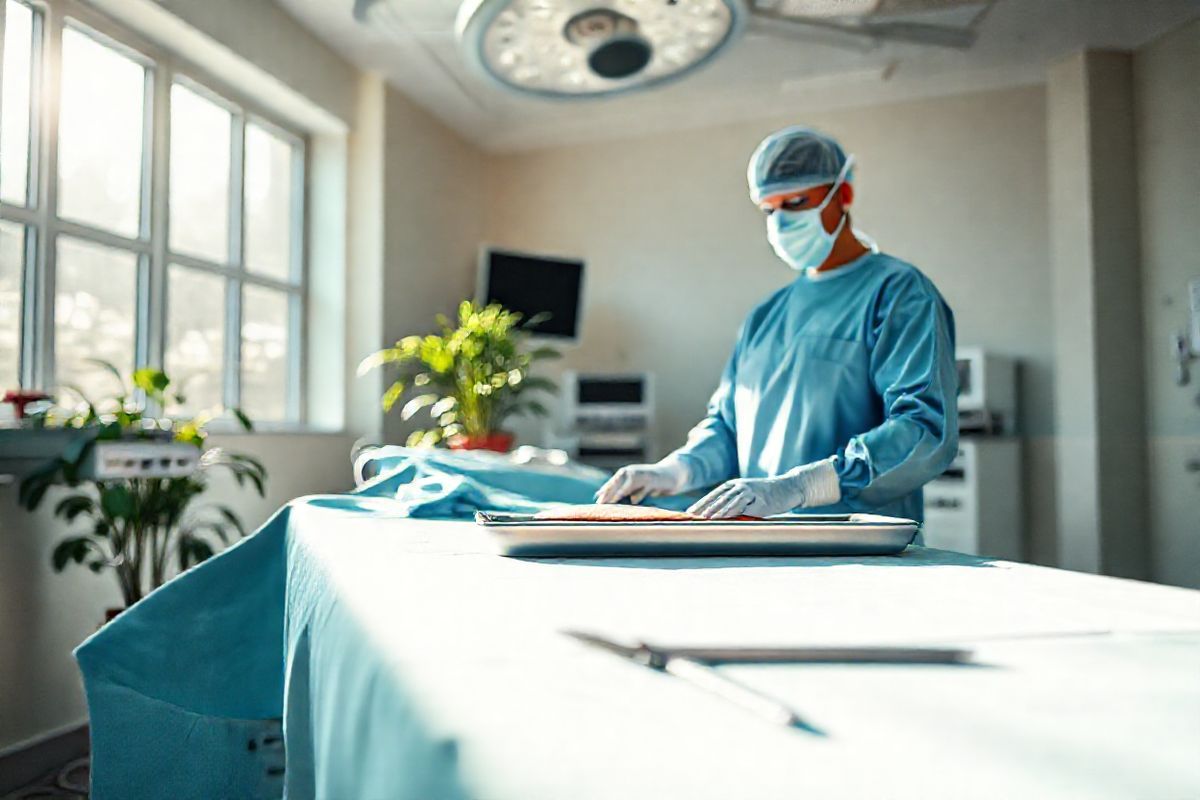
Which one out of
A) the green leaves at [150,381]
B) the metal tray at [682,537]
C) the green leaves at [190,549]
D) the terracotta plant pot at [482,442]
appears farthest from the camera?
the terracotta plant pot at [482,442]

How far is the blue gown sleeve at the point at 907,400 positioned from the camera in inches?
55.6

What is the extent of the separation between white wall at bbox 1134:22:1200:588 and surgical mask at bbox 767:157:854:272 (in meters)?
3.13

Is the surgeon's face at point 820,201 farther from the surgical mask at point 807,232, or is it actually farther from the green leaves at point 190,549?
the green leaves at point 190,549

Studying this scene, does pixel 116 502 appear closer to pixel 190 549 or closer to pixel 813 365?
pixel 190 549

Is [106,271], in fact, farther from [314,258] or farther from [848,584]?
[848,584]

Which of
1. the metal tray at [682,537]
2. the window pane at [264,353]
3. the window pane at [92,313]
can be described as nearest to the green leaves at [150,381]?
the window pane at [92,313]

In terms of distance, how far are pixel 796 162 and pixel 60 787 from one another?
99.5 inches

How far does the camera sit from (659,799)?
31cm

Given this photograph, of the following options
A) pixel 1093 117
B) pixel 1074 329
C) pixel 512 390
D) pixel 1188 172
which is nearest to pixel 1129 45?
pixel 1093 117

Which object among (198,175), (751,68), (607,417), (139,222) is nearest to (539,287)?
(607,417)

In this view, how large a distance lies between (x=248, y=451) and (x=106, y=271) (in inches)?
34.6

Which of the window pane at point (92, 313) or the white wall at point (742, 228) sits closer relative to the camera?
the window pane at point (92, 313)

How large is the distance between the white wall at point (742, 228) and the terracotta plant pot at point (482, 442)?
4.73ft

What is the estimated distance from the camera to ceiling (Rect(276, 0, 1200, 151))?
3.98m
